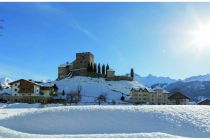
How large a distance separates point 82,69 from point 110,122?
129672mm

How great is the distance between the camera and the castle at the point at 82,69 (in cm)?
16138

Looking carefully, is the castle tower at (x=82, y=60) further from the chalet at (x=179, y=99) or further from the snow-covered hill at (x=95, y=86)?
the chalet at (x=179, y=99)

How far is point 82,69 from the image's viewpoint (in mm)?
161000

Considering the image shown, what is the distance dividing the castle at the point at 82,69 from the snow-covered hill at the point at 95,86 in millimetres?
4640

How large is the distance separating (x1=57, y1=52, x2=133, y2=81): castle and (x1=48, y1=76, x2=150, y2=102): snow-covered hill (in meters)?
4.64

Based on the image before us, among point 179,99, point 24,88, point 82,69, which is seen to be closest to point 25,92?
point 24,88

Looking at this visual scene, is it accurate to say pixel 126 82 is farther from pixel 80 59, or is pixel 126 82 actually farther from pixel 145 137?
pixel 145 137

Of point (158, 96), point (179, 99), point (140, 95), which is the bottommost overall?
point (179, 99)

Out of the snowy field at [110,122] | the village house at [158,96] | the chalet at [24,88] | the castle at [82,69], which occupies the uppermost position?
the castle at [82,69]

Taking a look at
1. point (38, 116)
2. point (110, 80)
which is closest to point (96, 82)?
point (110, 80)

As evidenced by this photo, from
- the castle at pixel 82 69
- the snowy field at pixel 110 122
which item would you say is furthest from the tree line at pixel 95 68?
the snowy field at pixel 110 122

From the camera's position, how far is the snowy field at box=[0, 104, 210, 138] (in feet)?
96.6

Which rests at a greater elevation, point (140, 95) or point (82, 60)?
point (82, 60)

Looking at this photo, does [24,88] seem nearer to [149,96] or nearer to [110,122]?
[149,96]
